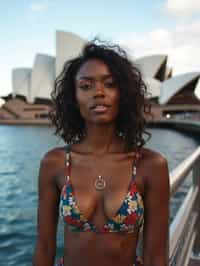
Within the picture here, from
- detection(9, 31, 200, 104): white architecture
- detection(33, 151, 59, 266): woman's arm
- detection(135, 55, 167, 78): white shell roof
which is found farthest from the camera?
detection(135, 55, 167, 78): white shell roof

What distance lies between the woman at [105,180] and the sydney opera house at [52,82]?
151 ft

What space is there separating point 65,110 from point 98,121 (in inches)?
7.9

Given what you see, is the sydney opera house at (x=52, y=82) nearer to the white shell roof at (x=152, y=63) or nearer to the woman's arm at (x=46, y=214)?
the white shell roof at (x=152, y=63)

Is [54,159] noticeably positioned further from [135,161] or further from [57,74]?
[57,74]

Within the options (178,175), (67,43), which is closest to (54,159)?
(178,175)

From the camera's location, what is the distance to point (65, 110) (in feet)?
4.31

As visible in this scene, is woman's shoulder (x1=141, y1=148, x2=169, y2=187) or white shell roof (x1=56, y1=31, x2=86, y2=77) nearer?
woman's shoulder (x1=141, y1=148, x2=169, y2=187)

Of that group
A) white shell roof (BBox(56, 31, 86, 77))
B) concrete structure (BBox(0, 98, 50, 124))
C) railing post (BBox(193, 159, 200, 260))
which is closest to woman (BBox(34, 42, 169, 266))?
railing post (BBox(193, 159, 200, 260))

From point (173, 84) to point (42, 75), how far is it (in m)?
18.1

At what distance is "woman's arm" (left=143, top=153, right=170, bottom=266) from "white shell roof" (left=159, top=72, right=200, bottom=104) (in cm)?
4937

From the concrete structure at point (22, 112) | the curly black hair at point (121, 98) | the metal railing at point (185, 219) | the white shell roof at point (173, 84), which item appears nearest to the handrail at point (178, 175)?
the metal railing at point (185, 219)

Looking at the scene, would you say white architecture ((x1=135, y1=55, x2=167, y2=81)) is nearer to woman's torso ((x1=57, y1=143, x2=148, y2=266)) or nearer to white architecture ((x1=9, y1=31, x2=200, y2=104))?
white architecture ((x1=9, y1=31, x2=200, y2=104))

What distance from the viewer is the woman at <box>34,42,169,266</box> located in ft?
3.54

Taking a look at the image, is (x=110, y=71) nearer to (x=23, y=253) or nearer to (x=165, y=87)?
(x=23, y=253)
